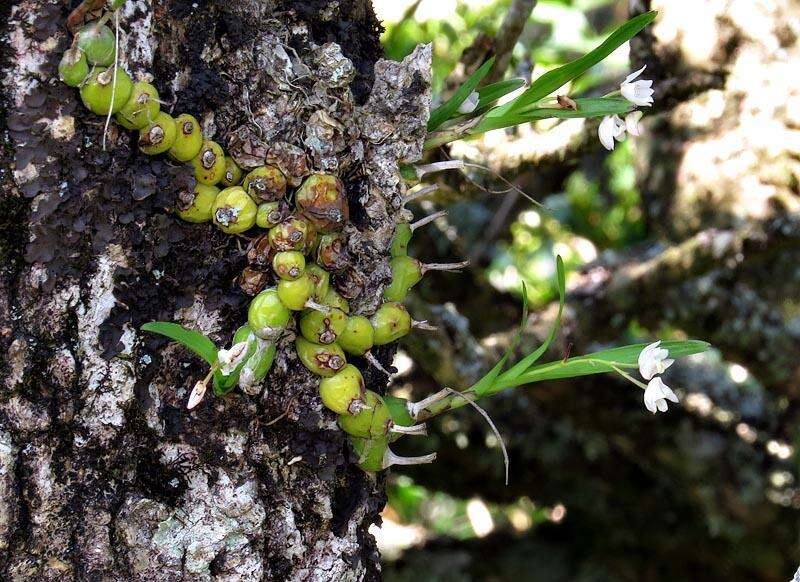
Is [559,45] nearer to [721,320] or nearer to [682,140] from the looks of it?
[682,140]

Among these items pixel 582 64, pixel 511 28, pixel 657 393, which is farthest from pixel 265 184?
pixel 511 28

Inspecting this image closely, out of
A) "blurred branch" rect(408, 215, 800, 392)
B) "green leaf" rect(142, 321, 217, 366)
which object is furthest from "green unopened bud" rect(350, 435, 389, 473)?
"blurred branch" rect(408, 215, 800, 392)

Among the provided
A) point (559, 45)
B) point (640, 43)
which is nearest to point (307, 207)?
point (640, 43)

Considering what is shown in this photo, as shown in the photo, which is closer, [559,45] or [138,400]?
[138,400]

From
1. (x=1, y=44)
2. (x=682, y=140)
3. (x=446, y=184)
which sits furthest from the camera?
(x=682, y=140)

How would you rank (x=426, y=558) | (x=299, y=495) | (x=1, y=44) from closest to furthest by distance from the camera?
(x=1, y=44) < (x=299, y=495) < (x=426, y=558)

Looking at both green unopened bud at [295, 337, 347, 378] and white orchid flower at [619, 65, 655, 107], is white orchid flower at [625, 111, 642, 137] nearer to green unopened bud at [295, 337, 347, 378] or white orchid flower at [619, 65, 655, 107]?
white orchid flower at [619, 65, 655, 107]
